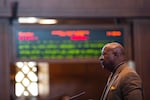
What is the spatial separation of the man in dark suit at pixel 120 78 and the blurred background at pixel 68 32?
5.34 ft

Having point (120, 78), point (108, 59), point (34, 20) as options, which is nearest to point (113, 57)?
point (108, 59)

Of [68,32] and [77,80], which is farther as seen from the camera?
[77,80]

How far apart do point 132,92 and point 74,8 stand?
213 cm

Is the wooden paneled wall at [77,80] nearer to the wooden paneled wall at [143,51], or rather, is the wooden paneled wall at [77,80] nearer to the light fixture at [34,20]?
the wooden paneled wall at [143,51]

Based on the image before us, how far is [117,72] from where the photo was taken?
13.8 ft

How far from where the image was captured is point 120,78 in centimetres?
407

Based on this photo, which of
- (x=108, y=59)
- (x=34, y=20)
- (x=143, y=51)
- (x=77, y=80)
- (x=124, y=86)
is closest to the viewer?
(x=124, y=86)

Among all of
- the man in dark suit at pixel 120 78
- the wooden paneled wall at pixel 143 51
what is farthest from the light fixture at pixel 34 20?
the man in dark suit at pixel 120 78

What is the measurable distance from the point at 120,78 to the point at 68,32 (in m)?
1.90

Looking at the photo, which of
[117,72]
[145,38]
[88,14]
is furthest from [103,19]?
[117,72]

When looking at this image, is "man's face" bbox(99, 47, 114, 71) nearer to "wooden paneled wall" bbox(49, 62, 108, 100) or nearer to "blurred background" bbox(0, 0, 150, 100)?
"blurred background" bbox(0, 0, 150, 100)

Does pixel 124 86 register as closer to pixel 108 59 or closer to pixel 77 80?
pixel 108 59

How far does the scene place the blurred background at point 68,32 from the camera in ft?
18.5

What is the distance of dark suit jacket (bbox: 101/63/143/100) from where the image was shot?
394 centimetres
